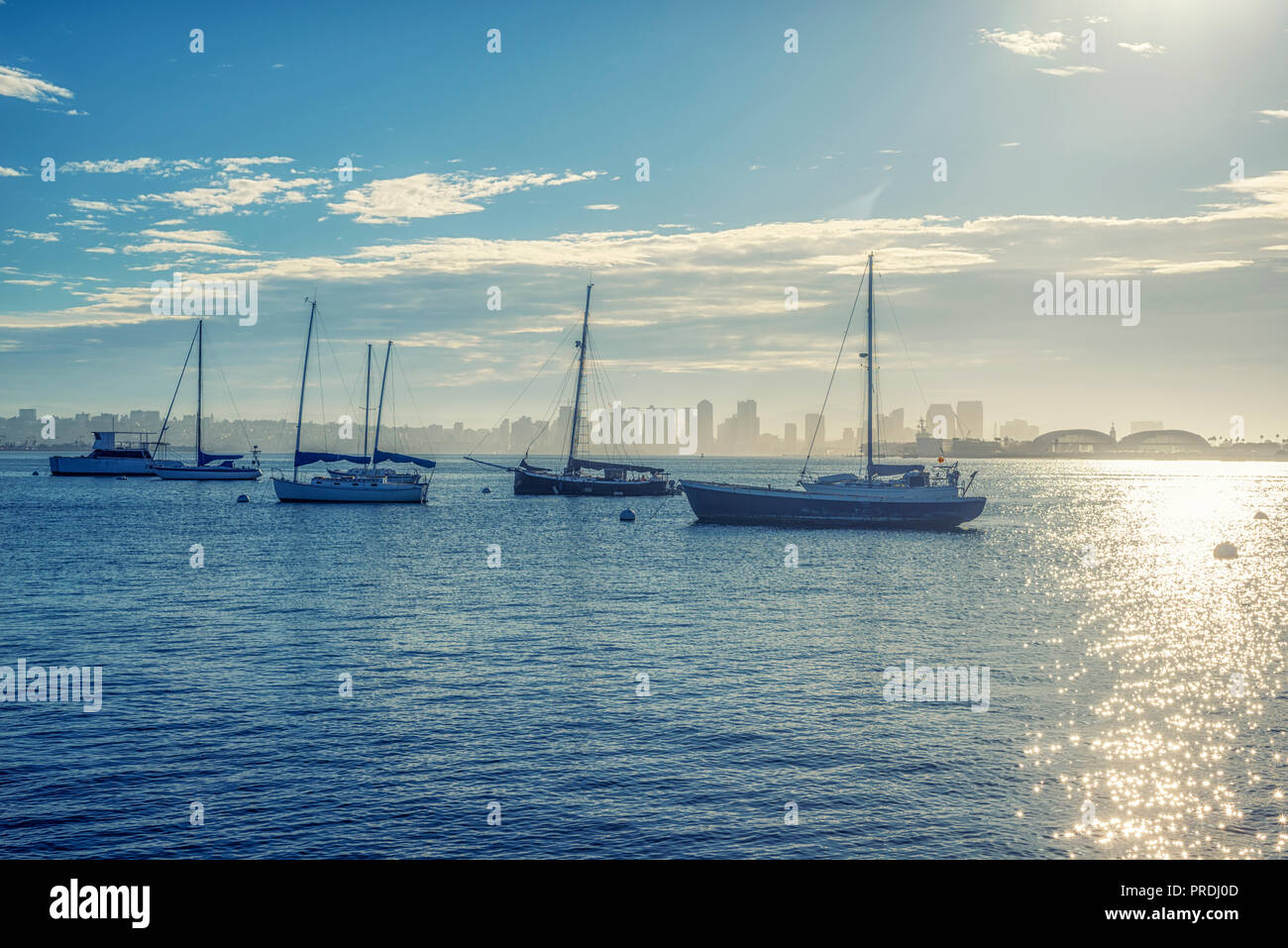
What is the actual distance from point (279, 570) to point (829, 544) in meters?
44.1

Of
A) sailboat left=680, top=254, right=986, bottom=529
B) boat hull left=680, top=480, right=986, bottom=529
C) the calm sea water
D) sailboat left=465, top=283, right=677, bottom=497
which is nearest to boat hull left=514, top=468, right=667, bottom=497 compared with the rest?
sailboat left=465, top=283, right=677, bottom=497

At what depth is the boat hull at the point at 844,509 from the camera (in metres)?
92.1

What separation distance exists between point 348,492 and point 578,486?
113ft

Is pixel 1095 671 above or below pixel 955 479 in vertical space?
below

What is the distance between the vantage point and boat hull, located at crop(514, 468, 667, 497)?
138m

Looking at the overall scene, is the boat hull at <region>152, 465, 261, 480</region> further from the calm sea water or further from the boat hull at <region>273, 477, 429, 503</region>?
the calm sea water

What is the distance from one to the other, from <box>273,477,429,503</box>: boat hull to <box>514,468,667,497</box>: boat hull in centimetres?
1991

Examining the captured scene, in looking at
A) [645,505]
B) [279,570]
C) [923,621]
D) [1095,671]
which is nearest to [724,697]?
[1095,671]

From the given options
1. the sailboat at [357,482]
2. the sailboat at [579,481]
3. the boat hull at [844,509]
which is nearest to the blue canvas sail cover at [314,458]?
the sailboat at [357,482]

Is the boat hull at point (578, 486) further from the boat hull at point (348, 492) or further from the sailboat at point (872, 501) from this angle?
the sailboat at point (872, 501)

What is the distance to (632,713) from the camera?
26.6 m
